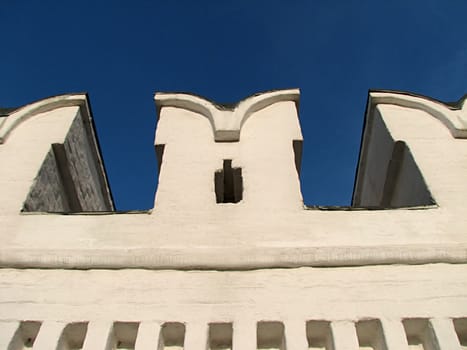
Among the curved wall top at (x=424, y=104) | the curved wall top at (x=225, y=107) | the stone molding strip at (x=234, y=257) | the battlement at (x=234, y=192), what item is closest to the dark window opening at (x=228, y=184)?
the battlement at (x=234, y=192)

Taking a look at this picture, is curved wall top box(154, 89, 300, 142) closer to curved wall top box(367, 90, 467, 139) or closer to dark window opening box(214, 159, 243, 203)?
dark window opening box(214, 159, 243, 203)

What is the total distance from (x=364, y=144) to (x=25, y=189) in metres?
3.40

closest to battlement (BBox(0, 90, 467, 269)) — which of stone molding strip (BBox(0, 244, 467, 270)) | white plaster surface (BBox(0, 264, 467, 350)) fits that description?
stone molding strip (BBox(0, 244, 467, 270))

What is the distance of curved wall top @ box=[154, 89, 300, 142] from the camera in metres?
5.55

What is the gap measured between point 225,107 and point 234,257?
2.29m

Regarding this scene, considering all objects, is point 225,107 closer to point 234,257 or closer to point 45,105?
point 45,105

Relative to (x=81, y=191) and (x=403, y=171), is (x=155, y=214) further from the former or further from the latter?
(x=403, y=171)

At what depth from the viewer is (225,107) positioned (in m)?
6.01

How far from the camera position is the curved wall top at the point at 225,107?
5.55m

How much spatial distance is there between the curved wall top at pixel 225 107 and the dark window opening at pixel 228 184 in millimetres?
432

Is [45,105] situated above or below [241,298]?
above

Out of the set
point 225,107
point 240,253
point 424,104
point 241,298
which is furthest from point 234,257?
point 424,104

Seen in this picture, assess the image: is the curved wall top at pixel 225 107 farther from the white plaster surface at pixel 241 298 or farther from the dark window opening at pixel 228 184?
the white plaster surface at pixel 241 298

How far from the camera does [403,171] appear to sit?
5480mm
